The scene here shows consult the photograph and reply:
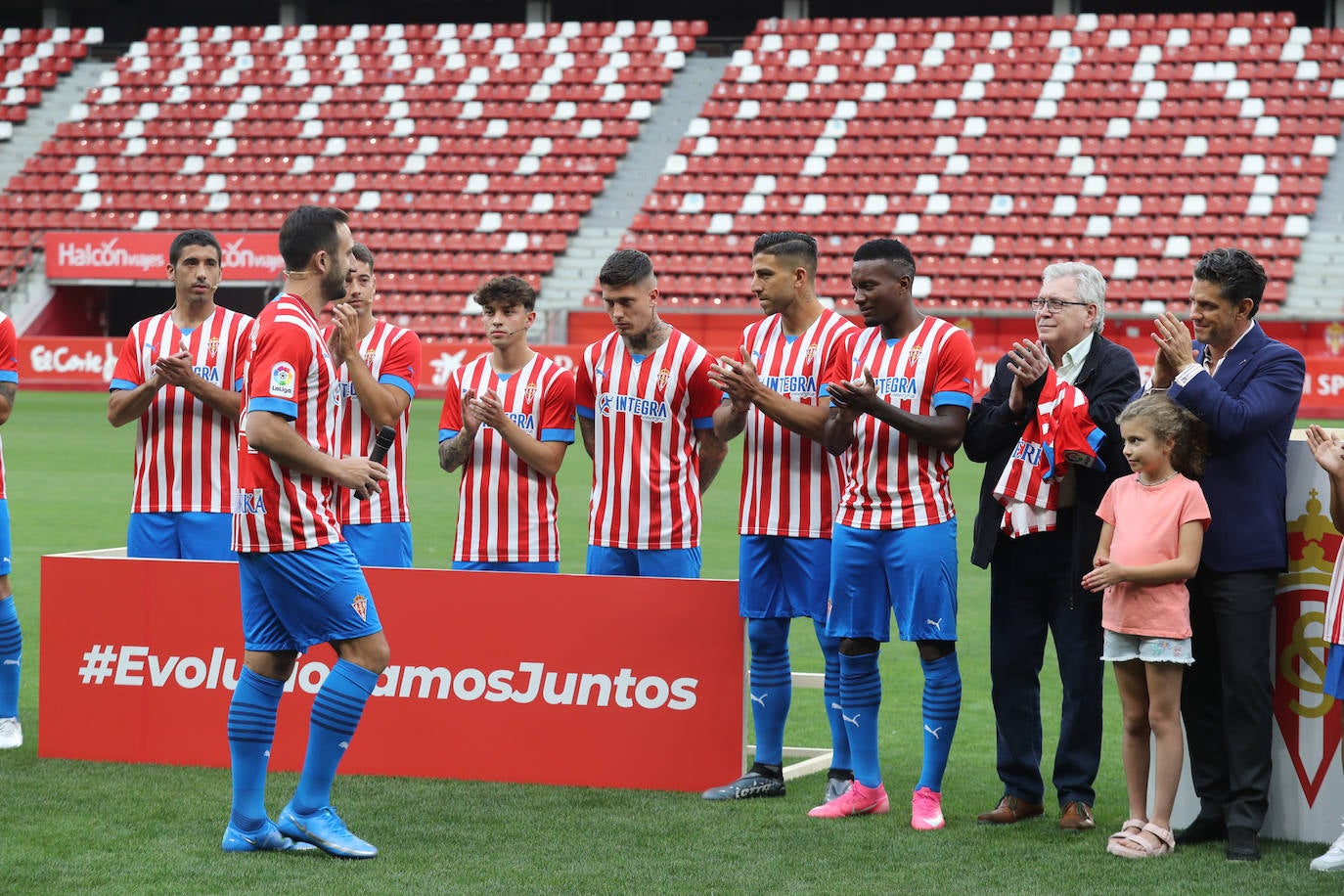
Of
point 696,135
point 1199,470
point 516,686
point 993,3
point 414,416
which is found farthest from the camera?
point 993,3

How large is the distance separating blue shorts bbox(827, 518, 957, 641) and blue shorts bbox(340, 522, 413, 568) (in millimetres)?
2221

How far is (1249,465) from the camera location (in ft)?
16.3

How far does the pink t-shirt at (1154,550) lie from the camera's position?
487 cm

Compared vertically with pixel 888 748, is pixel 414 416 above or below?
above

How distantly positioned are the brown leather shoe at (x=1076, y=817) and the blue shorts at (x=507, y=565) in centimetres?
222

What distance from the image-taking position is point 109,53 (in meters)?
36.2

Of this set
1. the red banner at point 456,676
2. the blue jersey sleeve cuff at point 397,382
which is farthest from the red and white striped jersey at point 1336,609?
the blue jersey sleeve cuff at point 397,382

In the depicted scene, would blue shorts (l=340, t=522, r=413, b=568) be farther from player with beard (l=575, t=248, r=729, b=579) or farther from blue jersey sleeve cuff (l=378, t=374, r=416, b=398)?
player with beard (l=575, t=248, r=729, b=579)

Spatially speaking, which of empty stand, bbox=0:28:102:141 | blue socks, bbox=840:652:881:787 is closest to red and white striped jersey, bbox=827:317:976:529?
blue socks, bbox=840:652:881:787

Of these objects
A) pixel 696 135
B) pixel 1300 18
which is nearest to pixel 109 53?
pixel 696 135

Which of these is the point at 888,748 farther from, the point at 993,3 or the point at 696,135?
the point at 993,3

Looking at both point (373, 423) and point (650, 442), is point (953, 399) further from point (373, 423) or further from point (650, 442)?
point (373, 423)

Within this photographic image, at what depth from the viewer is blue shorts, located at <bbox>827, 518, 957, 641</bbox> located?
534 cm

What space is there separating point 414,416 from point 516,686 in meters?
16.6
